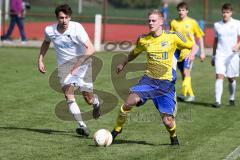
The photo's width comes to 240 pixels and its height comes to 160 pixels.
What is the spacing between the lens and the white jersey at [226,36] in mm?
15633

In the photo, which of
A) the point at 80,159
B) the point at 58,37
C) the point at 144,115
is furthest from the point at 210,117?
the point at 80,159

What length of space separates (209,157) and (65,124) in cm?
342

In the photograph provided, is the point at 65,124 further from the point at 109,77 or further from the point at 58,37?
the point at 109,77

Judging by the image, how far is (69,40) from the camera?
38.1 feet

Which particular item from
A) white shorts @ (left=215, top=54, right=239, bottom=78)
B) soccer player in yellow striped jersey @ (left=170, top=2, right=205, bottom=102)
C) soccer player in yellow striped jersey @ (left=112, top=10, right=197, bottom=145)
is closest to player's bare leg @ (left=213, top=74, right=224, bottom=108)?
white shorts @ (left=215, top=54, right=239, bottom=78)

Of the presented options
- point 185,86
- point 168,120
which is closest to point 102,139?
point 168,120

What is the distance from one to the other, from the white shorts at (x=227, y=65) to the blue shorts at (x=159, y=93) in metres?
5.06

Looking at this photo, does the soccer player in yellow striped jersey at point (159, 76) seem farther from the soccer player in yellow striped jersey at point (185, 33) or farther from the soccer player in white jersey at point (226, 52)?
the soccer player in yellow striped jersey at point (185, 33)

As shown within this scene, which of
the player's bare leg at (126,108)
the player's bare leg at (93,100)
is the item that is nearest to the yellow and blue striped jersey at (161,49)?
the player's bare leg at (126,108)

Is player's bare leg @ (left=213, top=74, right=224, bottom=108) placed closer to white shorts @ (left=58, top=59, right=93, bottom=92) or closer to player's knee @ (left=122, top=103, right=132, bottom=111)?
white shorts @ (left=58, top=59, right=93, bottom=92)

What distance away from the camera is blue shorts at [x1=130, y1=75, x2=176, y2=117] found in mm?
10672

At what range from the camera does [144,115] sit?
14.0m

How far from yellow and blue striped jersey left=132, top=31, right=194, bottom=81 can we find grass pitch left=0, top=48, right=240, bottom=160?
1051 mm

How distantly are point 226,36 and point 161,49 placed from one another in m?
5.28
